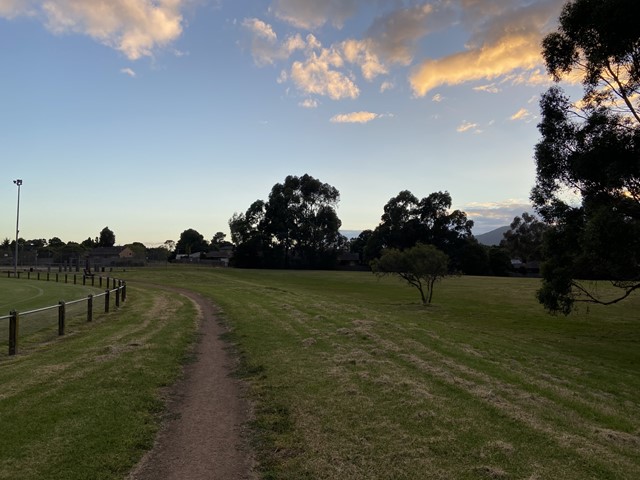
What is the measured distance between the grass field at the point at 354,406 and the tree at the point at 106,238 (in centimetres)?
19816

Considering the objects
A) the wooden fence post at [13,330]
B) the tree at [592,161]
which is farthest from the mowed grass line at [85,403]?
the tree at [592,161]

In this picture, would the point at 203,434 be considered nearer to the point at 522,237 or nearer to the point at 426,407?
the point at 426,407

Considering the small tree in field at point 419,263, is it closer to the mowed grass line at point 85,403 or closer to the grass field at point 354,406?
the grass field at point 354,406

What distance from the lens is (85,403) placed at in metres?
7.28

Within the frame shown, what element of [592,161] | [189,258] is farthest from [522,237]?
[592,161]

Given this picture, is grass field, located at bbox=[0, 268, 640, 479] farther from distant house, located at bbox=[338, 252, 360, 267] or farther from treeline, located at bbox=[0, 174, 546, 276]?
distant house, located at bbox=[338, 252, 360, 267]

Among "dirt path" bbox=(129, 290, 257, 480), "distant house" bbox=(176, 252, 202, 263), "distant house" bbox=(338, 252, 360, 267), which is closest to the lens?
"dirt path" bbox=(129, 290, 257, 480)

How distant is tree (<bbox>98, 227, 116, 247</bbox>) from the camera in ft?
641

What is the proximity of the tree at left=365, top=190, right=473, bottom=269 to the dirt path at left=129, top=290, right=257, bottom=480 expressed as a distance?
95.3 meters

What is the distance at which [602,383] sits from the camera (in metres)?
11.0

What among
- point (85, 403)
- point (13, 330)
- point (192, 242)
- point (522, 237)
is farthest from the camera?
point (192, 242)

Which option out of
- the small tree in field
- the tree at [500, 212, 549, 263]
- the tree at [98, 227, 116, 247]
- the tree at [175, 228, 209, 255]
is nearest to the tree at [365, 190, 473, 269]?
the tree at [500, 212, 549, 263]

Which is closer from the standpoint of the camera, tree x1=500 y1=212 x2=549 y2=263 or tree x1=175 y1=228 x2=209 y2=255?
tree x1=500 y1=212 x2=549 y2=263

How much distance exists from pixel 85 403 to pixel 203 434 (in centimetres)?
233
